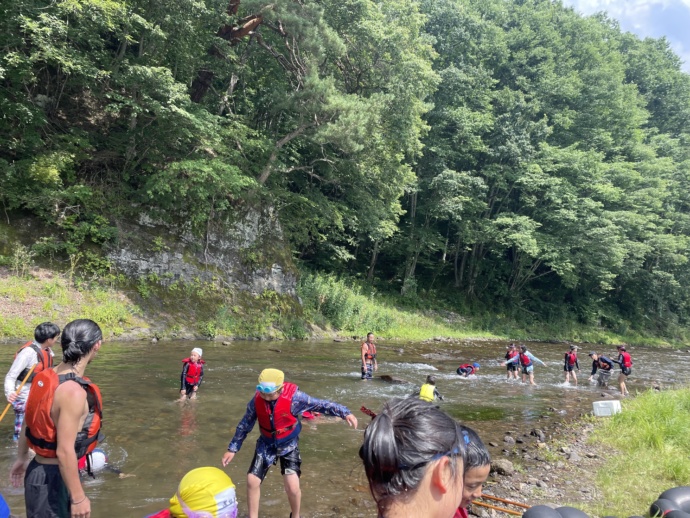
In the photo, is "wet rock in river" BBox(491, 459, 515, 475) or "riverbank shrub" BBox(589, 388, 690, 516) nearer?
"riverbank shrub" BBox(589, 388, 690, 516)

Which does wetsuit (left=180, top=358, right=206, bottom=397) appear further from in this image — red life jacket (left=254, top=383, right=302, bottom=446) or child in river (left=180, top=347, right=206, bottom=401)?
red life jacket (left=254, top=383, right=302, bottom=446)

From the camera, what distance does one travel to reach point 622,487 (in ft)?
20.5

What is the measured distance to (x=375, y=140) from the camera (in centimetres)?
2266

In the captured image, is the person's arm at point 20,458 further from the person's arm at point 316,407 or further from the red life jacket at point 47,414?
the person's arm at point 316,407

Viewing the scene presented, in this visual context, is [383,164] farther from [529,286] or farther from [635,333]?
[635,333]

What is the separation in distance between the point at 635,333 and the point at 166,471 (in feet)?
138

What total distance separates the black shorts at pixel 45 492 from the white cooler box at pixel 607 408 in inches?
428

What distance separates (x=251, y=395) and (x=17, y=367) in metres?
5.54

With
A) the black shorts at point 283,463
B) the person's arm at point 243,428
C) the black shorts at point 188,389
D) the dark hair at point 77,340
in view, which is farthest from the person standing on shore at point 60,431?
the black shorts at point 188,389

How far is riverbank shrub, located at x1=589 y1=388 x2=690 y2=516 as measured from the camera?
5.92 metres

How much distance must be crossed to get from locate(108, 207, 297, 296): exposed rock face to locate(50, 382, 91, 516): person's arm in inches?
626

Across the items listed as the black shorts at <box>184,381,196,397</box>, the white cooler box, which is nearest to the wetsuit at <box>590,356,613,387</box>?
the white cooler box

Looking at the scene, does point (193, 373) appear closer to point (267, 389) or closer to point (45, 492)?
point (267, 389)

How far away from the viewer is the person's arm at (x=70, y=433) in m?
2.89
